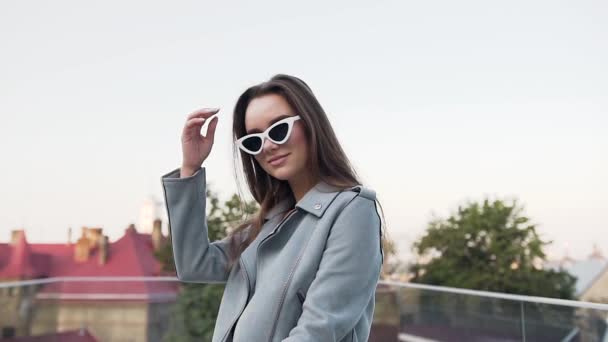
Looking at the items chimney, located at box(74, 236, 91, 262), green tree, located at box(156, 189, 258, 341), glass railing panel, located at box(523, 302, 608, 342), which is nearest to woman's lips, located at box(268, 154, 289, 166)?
glass railing panel, located at box(523, 302, 608, 342)

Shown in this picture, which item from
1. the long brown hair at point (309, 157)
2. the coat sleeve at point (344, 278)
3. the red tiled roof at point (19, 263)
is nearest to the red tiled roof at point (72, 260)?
the red tiled roof at point (19, 263)

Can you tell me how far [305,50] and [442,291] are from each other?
1153 centimetres

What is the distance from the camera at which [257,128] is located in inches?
40.0

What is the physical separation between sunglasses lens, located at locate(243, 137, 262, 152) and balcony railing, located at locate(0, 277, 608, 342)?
2.78m

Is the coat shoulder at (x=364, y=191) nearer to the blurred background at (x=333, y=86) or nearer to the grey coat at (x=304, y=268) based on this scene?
the grey coat at (x=304, y=268)

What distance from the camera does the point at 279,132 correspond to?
979 millimetres

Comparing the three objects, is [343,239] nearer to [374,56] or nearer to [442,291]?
[442,291]

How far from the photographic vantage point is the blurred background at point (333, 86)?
580 inches

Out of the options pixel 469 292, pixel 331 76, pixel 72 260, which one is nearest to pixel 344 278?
pixel 469 292

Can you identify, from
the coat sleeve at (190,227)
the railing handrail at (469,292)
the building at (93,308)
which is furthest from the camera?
the building at (93,308)

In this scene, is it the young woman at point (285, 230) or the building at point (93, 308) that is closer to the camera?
the young woman at point (285, 230)

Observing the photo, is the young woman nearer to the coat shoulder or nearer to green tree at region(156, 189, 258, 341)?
the coat shoulder

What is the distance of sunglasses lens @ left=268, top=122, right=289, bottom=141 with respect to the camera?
3.19 ft

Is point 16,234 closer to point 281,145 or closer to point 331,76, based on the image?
point 331,76
